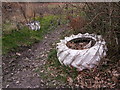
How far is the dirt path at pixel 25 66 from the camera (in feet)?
13.8

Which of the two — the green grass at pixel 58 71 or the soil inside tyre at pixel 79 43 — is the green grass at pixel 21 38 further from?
the soil inside tyre at pixel 79 43

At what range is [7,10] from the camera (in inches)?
326

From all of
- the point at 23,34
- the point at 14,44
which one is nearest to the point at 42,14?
the point at 23,34

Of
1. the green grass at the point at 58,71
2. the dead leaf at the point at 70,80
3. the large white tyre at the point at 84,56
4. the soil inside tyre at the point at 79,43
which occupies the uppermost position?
the soil inside tyre at the point at 79,43

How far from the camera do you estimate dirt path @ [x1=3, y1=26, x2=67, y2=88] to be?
4.20m

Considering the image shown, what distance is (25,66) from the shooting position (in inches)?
199

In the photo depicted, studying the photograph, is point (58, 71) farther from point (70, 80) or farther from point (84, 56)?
point (84, 56)

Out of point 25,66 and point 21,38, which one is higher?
point 21,38

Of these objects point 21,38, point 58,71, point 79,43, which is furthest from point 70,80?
point 21,38

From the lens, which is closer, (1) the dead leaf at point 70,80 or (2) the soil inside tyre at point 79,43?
(1) the dead leaf at point 70,80

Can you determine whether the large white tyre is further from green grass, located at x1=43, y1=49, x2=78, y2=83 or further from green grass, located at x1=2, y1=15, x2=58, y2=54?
green grass, located at x1=2, y1=15, x2=58, y2=54

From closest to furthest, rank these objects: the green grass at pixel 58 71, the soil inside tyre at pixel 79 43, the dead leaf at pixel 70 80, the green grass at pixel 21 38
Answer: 1. the dead leaf at pixel 70 80
2. the green grass at pixel 58 71
3. the soil inside tyre at pixel 79 43
4. the green grass at pixel 21 38

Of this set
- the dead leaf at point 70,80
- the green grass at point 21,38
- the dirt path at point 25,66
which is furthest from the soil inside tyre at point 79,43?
the green grass at point 21,38

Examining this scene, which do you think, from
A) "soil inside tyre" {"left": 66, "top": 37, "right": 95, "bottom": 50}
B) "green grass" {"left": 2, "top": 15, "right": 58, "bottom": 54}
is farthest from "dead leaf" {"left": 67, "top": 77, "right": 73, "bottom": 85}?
"green grass" {"left": 2, "top": 15, "right": 58, "bottom": 54}
